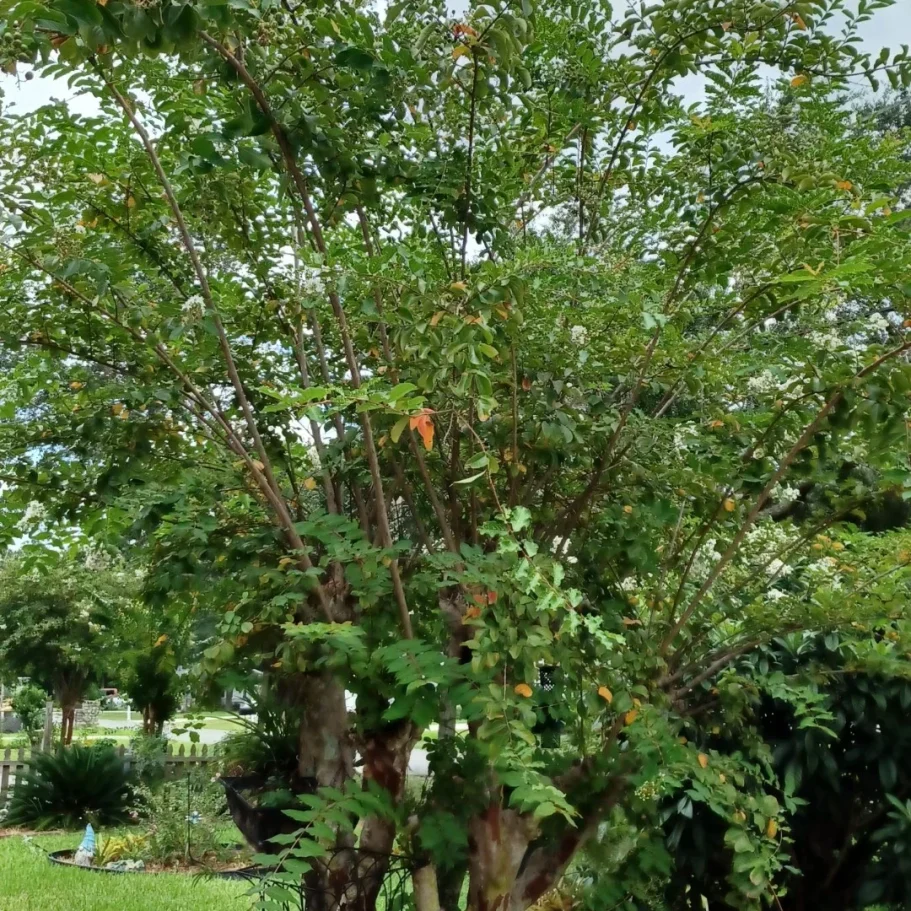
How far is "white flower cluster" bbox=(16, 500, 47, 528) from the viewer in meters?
2.98

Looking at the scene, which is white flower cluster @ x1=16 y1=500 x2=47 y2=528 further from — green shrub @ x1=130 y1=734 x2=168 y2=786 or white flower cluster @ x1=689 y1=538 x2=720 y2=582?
green shrub @ x1=130 y1=734 x2=168 y2=786

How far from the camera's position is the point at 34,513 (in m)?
2.99

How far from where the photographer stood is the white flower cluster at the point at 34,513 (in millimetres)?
2980

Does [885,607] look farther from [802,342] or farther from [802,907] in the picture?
[802,907]

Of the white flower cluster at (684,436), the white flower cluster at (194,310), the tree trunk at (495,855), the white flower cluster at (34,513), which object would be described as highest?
the white flower cluster at (194,310)

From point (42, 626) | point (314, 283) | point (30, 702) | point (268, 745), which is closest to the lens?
point (314, 283)

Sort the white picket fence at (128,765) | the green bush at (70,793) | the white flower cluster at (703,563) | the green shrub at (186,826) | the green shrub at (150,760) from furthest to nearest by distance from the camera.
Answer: the white picket fence at (128,765) < the green shrub at (150,760) < the green bush at (70,793) < the green shrub at (186,826) < the white flower cluster at (703,563)

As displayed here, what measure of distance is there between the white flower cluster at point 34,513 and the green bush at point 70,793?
7.55 m

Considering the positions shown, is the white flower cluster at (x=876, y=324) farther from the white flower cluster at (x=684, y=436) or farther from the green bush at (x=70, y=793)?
the green bush at (x=70, y=793)

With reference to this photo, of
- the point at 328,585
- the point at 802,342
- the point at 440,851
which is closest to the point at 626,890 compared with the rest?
the point at 440,851

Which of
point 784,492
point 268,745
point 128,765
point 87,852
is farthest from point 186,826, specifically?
point 784,492

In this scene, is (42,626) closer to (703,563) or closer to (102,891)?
(102,891)

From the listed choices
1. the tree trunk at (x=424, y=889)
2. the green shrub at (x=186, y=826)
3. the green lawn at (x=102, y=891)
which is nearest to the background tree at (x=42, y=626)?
the green shrub at (x=186, y=826)

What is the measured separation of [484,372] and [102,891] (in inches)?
236
